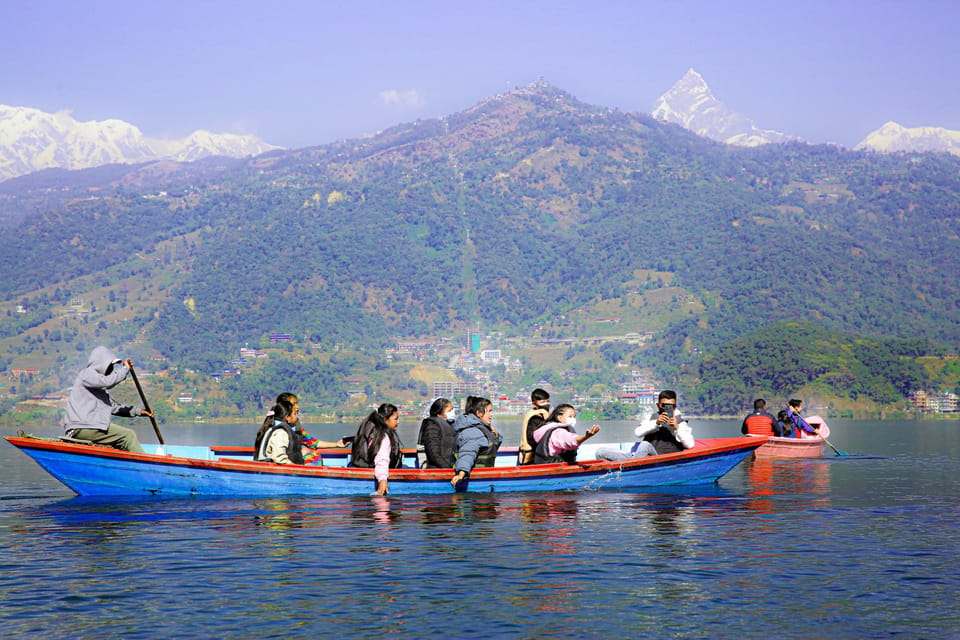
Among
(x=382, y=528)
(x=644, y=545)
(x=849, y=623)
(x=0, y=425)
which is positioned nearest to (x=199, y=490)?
(x=382, y=528)

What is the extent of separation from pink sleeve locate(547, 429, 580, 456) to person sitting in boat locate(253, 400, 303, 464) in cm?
572

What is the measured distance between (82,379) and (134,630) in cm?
1107

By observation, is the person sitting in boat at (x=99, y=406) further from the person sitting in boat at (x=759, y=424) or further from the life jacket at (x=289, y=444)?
the person sitting in boat at (x=759, y=424)

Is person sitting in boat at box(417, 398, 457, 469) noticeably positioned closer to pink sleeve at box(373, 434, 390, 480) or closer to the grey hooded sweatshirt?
pink sleeve at box(373, 434, 390, 480)

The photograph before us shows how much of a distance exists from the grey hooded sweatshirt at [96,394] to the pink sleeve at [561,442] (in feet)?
29.4

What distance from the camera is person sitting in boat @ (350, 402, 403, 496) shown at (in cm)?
2339

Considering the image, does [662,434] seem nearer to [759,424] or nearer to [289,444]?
[289,444]

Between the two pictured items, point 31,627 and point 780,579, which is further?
point 780,579

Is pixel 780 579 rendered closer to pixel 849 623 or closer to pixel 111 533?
pixel 849 623

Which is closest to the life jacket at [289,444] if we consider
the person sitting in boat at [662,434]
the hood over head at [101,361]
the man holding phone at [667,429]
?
the hood over head at [101,361]

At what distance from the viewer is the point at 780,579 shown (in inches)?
631

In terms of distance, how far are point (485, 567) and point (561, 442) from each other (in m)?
8.16

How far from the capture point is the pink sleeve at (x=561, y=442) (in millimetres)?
24633

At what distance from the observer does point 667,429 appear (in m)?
26.9
